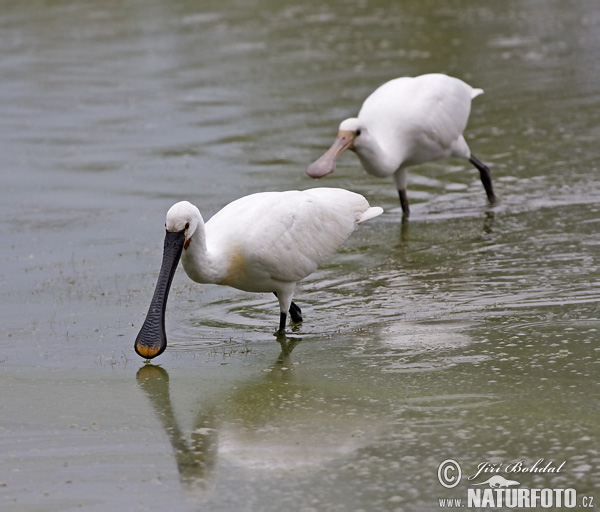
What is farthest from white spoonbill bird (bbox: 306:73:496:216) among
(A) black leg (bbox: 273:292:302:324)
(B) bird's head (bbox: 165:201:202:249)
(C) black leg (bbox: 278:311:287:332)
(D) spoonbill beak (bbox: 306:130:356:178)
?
(B) bird's head (bbox: 165:201:202:249)

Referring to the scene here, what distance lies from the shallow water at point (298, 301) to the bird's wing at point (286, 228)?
1.38ft

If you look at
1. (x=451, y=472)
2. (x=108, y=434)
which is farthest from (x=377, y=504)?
(x=108, y=434)

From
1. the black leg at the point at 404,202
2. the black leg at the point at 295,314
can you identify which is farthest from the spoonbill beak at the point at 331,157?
the black leg at the point at 295,314

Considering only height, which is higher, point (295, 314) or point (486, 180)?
point (295, 314)

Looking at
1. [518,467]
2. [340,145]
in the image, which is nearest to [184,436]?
[518,467]

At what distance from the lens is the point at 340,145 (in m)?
9.84

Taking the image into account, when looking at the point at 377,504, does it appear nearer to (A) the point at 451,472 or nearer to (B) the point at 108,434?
(A) the point at 451,472

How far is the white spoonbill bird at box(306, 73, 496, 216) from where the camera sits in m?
9.91

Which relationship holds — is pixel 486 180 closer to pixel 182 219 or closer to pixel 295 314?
pixel 295 314

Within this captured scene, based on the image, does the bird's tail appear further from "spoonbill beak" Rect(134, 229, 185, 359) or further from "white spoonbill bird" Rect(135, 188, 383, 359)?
"spoonbill beak" Rect(134, 229, 185, 359)

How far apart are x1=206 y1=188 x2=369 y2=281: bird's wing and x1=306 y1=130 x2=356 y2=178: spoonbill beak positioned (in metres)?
1.58

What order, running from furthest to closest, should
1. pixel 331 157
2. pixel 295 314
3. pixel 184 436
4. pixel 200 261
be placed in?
1. pixel 331 157
2. pixel 295 314
3. pixel 200 261
4. pixel 184 436

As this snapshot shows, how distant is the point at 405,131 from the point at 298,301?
8.91 ft

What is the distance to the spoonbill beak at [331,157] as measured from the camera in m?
9.64
